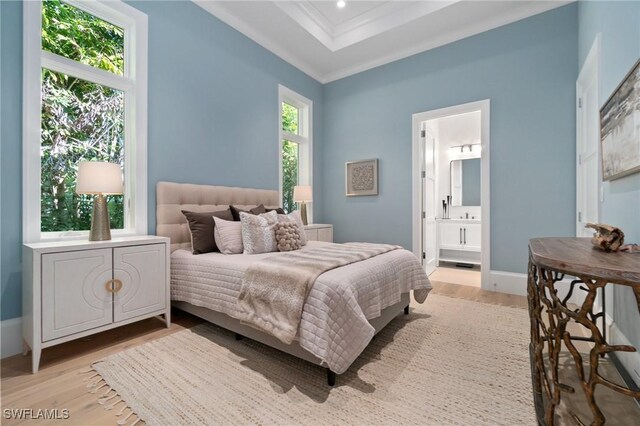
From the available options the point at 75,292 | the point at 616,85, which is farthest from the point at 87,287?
the point at 616,85

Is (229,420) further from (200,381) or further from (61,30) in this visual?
(61,30)

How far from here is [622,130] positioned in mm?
1733

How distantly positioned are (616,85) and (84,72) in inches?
157

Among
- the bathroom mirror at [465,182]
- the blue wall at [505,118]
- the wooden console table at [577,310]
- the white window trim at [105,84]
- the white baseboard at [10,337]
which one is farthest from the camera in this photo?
the bathroom mirror at [465,182]

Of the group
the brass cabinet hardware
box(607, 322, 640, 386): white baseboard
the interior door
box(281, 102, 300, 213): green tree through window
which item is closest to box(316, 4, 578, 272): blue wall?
the interior door

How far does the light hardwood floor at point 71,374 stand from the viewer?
143 centimetres

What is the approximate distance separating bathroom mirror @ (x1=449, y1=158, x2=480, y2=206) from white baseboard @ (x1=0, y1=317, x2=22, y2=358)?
603cm

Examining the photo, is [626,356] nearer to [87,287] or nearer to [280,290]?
[280,290]

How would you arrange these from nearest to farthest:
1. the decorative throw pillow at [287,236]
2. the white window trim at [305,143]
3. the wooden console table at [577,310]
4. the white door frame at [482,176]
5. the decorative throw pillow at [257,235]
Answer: the wooden console table at [577,310] → the decorative throw pillow at [257,235] → the decorative throw pillow at [287,236] → the white door frame at [482,176] → the white window trim at [305,143]

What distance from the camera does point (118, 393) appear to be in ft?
5.10

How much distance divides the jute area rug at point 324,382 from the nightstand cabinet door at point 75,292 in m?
0.33

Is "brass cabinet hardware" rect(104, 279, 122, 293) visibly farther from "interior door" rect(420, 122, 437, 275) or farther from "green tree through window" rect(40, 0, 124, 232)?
"interior door" rect(420, 122, 437, 275)
